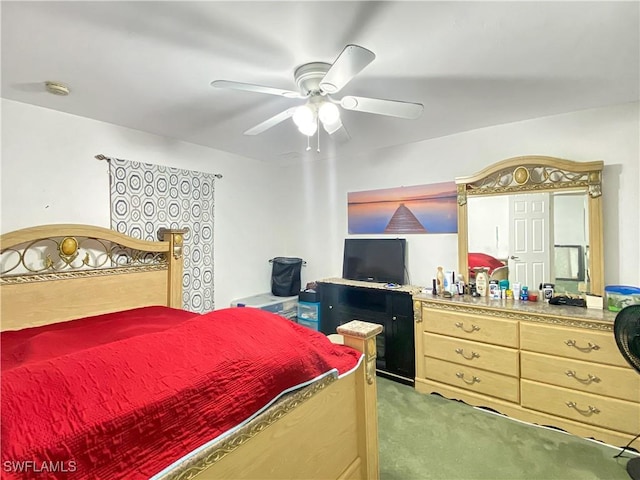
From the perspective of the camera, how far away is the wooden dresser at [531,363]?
2035 millimetres

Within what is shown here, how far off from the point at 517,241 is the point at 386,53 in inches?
79.2

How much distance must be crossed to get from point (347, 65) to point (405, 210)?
2.26 m

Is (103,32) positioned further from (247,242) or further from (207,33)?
(247,242)

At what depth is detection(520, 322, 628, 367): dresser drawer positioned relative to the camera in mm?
2037

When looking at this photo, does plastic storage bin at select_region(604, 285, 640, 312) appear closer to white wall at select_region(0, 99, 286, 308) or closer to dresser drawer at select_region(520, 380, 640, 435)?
dresser drawer at select_region(520, 380, 640, 435)

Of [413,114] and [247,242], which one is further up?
[413,114]

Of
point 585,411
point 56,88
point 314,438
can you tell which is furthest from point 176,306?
point 585,411

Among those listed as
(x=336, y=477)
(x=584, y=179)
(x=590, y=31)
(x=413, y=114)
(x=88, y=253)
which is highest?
(x=590, y=31)

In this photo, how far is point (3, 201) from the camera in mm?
2150

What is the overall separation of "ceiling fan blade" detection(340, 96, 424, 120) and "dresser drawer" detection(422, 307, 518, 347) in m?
1.69

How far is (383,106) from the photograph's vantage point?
1688 millimetres

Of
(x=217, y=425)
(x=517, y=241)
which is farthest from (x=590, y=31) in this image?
(x=217, y=425)

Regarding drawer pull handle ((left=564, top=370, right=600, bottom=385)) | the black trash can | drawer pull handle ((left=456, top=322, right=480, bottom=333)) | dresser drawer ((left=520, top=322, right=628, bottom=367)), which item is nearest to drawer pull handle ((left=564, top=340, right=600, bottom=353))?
dresser drawer ((left=520, top=322, right=628, bottom=367))
